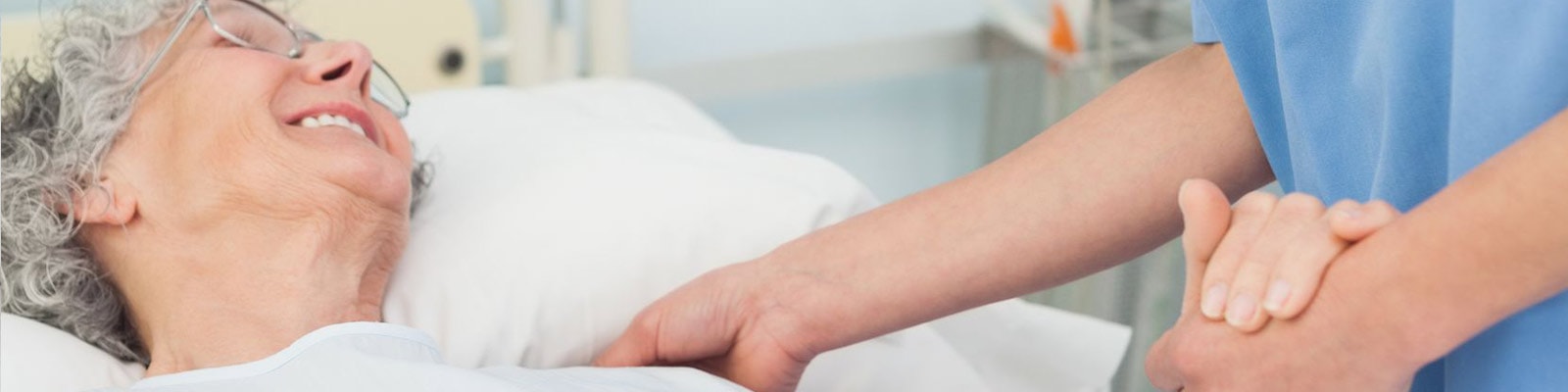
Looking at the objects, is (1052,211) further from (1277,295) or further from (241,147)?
(241,147)

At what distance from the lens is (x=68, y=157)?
130cm

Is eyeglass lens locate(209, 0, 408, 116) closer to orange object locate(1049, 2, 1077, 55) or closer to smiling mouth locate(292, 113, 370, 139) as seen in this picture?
smiling mouth locate(292, 113, 370, 139)

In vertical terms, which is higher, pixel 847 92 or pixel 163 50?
pixel 163 50

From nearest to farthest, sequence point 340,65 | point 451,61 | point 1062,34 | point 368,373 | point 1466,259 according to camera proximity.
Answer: point 1466,259
point 368,373
point 340,65
point 451,61
point 1062,34

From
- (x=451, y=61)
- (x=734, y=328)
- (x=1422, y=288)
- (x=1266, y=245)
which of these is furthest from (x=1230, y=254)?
(x=451, y=61)

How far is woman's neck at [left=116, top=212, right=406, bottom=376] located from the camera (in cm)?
127

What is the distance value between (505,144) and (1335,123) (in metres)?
0.86

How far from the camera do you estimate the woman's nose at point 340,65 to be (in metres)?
1.39

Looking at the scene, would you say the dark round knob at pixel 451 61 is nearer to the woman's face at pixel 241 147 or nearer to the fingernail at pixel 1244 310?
the woman's face at pixel 241 147

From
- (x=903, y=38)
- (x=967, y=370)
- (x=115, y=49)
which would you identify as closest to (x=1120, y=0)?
(x=903, y=38)

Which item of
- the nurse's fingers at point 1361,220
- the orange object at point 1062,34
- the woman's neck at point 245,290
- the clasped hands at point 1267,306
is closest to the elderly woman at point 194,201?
the woman's neck at point 245,290

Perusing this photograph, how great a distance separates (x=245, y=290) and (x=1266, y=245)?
78 cm

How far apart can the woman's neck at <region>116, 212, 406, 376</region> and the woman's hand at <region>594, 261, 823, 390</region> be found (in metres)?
0.25

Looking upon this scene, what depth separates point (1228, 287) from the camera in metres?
0.95
